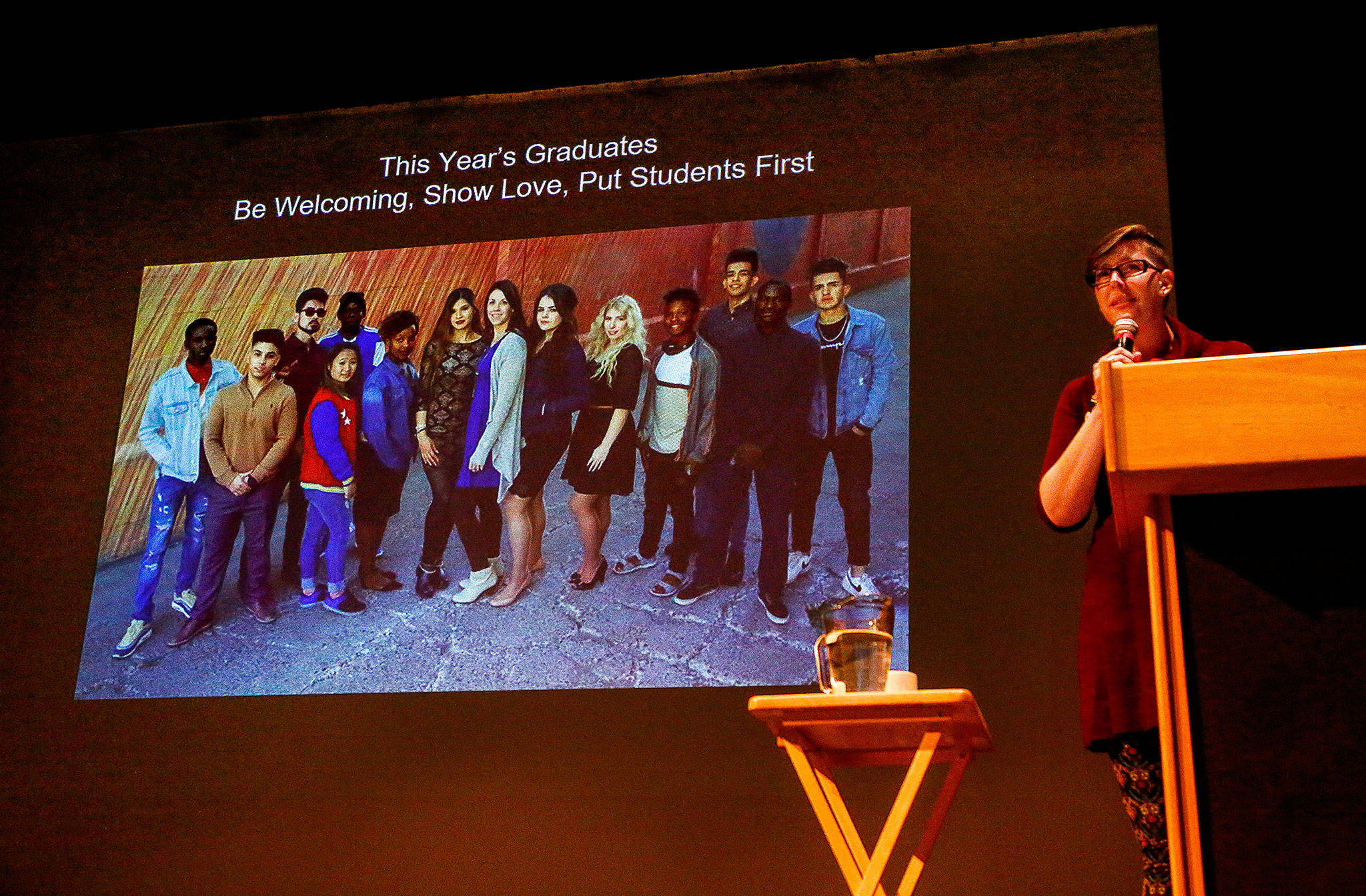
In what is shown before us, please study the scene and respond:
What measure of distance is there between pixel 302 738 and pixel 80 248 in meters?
1.79

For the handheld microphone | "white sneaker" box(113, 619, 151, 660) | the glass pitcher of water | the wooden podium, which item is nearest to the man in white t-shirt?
"white sneaker" box(113, 619, 151, 660)

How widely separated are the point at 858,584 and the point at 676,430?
637 mm

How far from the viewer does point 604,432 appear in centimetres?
345

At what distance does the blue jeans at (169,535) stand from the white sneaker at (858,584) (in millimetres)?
1786

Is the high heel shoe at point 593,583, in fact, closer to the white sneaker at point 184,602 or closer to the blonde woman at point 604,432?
the blonde woman at point 604,432

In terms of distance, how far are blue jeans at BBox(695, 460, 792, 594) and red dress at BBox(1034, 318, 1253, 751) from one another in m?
1.47

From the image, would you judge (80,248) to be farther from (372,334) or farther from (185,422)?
(372,334)

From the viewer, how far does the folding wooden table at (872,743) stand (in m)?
1.58

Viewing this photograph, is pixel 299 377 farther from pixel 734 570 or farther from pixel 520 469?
pixel 734 570

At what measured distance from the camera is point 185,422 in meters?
3.69

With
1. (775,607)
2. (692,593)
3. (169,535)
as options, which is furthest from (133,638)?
(775,607)

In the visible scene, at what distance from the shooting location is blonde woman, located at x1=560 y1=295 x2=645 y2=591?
336 centimetres

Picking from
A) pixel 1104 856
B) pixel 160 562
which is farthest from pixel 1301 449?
pixel 160 562

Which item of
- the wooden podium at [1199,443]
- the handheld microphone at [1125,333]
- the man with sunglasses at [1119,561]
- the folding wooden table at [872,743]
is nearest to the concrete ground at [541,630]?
the folding wooden table at [872,743]
